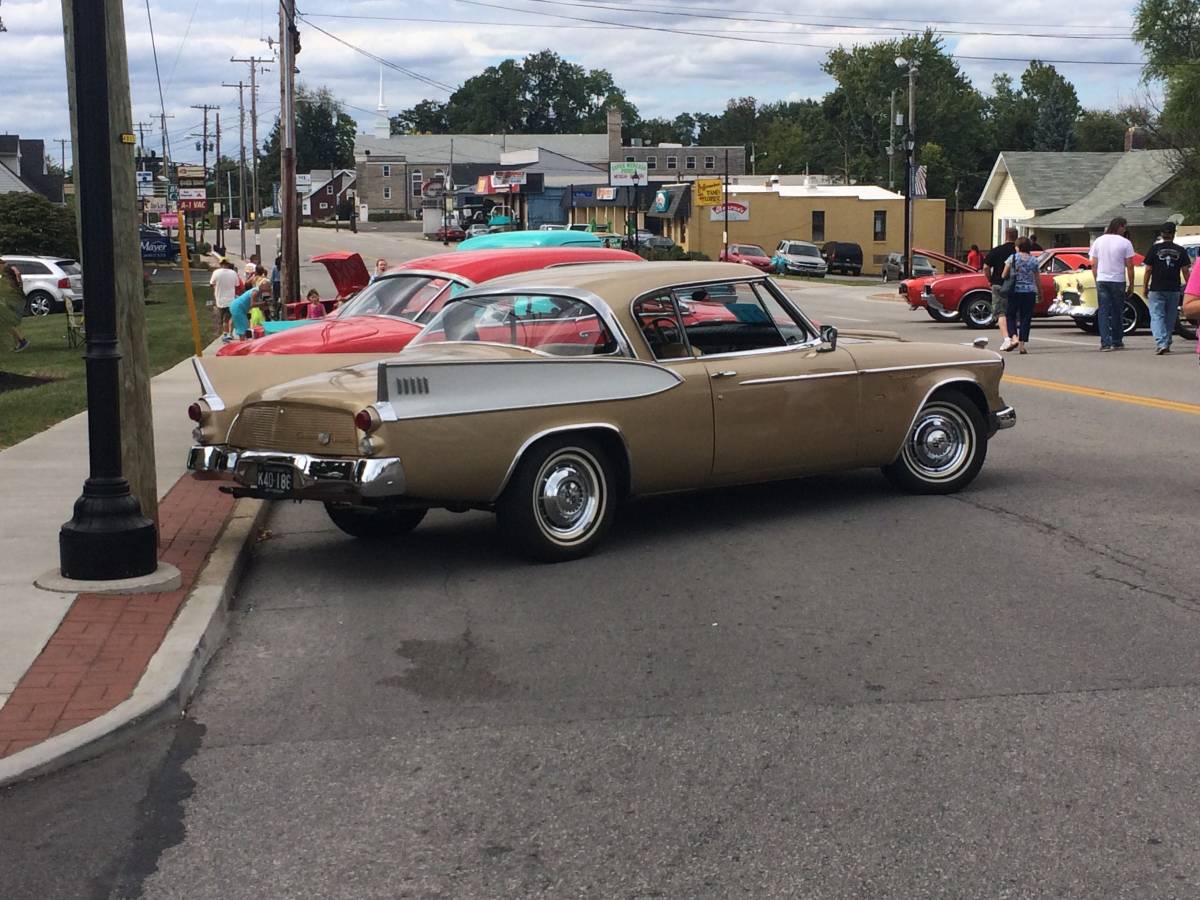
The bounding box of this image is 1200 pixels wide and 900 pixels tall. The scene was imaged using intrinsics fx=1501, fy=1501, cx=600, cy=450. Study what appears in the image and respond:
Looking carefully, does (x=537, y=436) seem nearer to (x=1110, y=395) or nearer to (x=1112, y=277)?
(x=1110, y=395)

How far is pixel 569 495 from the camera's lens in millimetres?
8164

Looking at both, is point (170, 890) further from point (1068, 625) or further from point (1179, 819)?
point (1068, 625)

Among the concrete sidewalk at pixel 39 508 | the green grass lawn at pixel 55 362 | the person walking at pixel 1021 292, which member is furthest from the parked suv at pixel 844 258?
the concrete sidewalk at pixel 39 508

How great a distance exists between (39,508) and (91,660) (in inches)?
152

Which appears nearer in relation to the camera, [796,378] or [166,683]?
[166,683]

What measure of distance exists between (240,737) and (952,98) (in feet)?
402

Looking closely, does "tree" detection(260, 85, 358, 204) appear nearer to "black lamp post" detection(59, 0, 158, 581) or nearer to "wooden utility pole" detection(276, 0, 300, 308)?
"wooden utility pole" detection(276, 0, 300, 308)

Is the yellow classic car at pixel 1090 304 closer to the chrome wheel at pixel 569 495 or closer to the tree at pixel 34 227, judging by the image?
the chrome wheel at pixel 569 495

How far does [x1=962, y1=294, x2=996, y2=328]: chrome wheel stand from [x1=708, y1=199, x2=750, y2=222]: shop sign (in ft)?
141

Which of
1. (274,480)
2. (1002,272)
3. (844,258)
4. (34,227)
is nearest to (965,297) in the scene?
(1002,272)

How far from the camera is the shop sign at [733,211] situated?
71500 millimetres

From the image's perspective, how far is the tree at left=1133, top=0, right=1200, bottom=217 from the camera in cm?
5700

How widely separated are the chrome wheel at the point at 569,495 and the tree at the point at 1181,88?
54062 mm

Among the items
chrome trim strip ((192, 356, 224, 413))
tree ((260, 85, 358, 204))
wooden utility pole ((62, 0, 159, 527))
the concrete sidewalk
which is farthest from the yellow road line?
tree ((260, 85, 358, 204))
